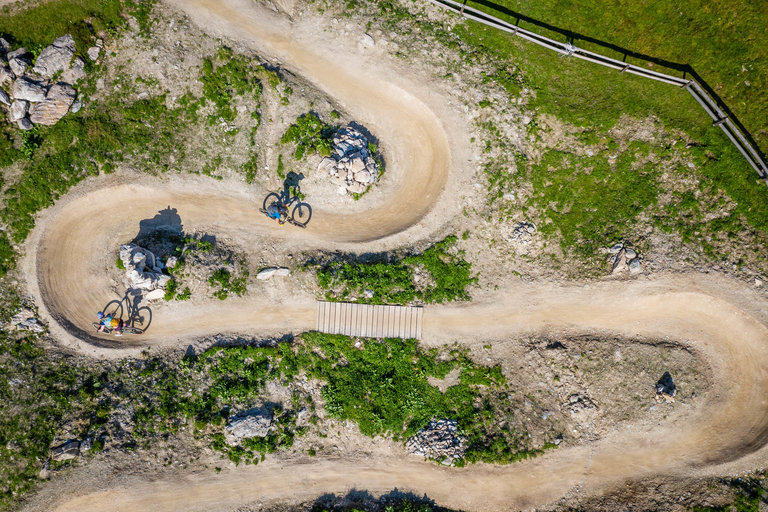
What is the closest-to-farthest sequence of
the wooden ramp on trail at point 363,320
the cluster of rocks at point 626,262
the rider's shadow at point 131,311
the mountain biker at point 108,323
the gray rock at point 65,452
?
the gray rock at point 65,452 < the mountain biker at point 108,323 < the rider's shadow at point 131,311 < the cluster of rocks at point 626,262 < the wooden ramp on trail at point 363,320

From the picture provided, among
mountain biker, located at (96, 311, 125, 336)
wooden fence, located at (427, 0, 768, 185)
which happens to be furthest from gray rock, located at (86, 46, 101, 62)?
wooden fence, located at (427, 0, 768, 185)

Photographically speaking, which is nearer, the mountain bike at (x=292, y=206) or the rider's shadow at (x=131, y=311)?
the rider's shadow at (x=131, y=311)

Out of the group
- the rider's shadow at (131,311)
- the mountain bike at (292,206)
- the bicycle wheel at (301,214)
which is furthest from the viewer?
the bicycle wheel at (301,214)

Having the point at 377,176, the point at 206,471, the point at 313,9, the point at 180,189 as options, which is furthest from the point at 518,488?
the point at 313,9

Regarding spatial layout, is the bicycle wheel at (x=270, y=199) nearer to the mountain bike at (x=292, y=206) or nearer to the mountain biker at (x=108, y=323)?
the mountain bike at (x=292, y=206)

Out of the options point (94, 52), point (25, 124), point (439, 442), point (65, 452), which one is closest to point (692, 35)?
point (439, 442)

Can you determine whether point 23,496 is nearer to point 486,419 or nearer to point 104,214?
point 104,214

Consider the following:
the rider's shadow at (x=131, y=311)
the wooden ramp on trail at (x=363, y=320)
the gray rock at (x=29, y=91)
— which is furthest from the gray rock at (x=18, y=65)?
the wooden ramp on trail at (x=363, y=320)
